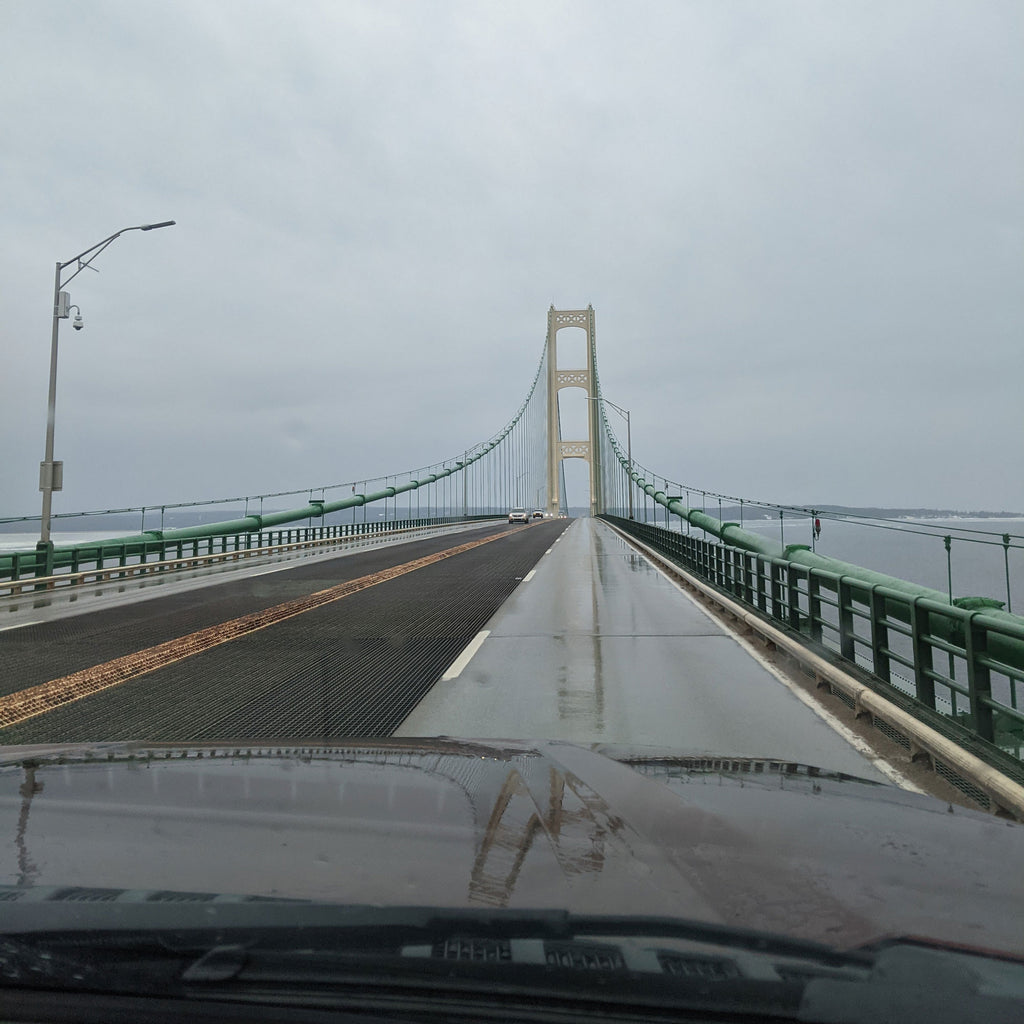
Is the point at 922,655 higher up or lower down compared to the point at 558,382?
lower down

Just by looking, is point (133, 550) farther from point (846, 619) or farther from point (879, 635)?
point (879, 635)

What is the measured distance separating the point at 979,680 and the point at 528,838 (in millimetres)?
3793

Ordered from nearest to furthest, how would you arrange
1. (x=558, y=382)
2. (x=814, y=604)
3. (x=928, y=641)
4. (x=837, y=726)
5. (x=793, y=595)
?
(x=928, y=641) < (x=837, y=726) < (x=814, y=604) < (x=793, y=595) < (x=558, y=382)

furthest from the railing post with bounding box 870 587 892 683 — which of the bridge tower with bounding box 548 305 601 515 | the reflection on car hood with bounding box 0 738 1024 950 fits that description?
the bridge tower with bounding box 548 305 601 515

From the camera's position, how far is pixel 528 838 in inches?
85.2

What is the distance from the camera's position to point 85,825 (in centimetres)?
234

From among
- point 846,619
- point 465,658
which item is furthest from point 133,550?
point 846,619

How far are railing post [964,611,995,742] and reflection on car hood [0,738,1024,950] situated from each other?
210 centimetres

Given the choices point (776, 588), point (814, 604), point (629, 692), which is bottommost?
point (629, 692)

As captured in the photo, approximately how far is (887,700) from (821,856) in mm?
4346

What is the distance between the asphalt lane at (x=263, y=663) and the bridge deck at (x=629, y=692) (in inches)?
22.3

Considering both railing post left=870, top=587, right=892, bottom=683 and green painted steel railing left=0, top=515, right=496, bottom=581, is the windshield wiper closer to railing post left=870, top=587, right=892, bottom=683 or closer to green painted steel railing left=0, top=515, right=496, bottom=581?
railing post left=870, top=587, right=892, bottom=683

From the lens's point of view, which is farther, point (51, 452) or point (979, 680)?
point (51, 452)

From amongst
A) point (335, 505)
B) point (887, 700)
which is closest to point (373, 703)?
point (887, 700)
